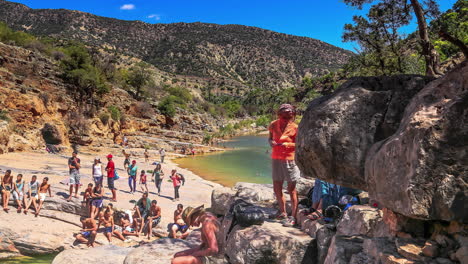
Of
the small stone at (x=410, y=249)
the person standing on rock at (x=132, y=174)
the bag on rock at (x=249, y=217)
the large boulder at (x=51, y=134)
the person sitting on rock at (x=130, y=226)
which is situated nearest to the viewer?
the small stone at (x=410, y=249)

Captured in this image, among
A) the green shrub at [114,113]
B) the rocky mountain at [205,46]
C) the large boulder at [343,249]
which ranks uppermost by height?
the rocky mountain at [205,46]

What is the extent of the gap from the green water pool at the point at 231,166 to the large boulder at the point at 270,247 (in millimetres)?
18509

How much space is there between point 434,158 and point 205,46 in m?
135

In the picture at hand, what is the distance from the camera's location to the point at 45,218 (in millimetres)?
9969

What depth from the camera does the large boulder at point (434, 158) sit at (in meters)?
2.62

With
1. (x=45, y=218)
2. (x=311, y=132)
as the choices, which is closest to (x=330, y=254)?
(x=311, y=132)

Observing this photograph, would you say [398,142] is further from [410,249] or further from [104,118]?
[104,118]

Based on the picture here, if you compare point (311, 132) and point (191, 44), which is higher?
point (191, 44)

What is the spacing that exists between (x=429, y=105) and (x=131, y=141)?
34795 millimetres

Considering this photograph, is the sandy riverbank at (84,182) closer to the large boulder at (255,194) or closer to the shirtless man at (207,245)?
the large boulder at (255,194)

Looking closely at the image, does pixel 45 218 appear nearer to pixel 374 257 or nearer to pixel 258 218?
pixel 258 218

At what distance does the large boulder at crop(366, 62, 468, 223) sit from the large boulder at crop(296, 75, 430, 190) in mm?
616

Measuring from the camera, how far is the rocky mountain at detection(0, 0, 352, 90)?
116m

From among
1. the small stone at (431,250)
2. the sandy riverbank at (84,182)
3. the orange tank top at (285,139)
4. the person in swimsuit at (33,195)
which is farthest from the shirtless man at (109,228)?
the small stone at (431,250)
